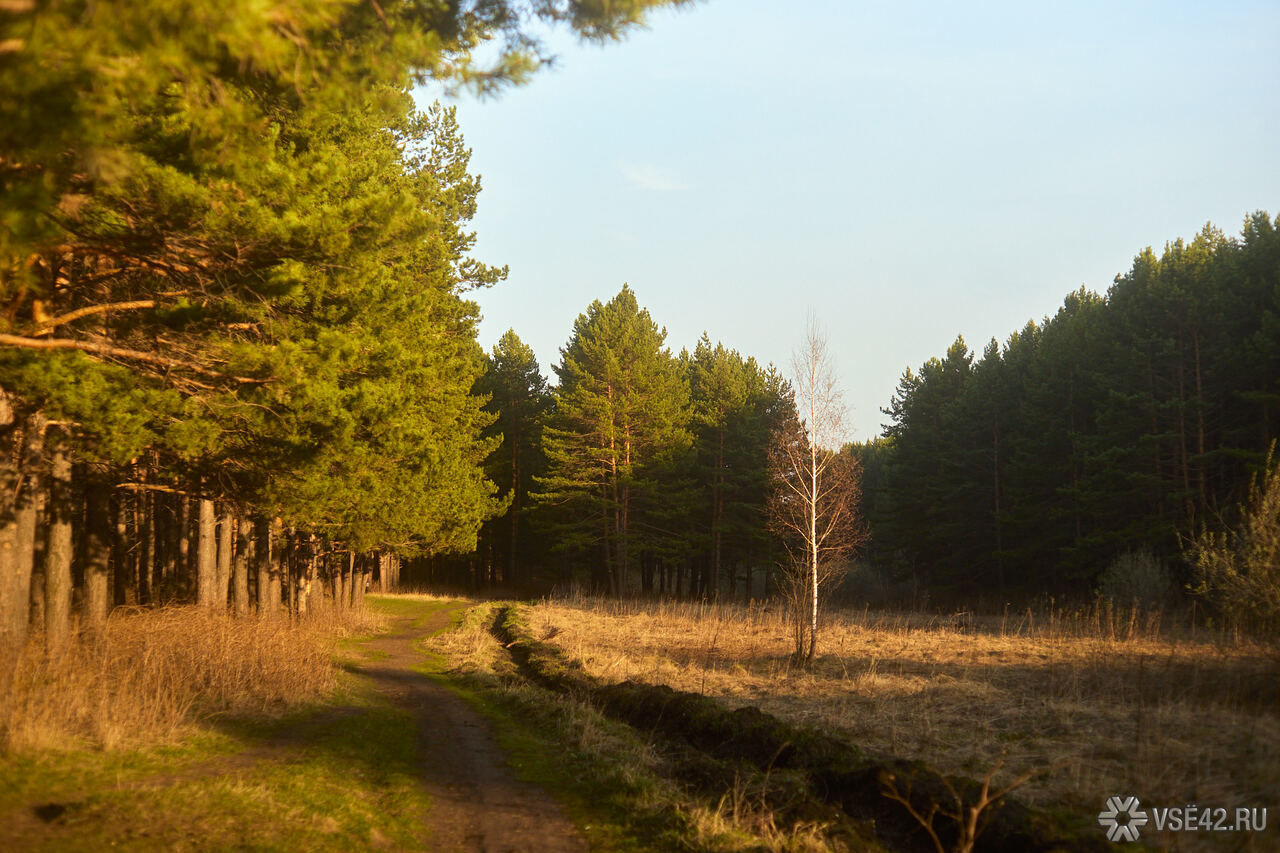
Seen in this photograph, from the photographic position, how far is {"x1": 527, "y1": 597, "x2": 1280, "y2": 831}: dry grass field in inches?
269

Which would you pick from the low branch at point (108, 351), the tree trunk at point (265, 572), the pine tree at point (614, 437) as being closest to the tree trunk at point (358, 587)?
the tree trunk at point (265, 572)

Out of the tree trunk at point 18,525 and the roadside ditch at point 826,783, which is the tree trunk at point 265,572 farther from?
the roadside ditch at point 826,783

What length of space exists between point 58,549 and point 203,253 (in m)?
5.38

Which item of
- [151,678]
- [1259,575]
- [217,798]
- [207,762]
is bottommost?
[207,762]

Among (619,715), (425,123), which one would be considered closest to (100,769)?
(619,715)

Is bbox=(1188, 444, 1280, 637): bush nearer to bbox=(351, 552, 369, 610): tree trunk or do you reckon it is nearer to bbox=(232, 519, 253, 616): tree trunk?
bbox=(232, 519, 253, 616): tree trunk

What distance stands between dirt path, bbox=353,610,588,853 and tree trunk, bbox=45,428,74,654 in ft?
16.3

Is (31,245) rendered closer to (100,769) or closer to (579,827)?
(100,769)

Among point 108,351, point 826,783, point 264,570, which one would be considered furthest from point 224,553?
point 826,783

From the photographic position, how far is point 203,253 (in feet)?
29.3

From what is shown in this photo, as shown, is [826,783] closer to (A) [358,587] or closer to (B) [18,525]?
(B) [18,525]

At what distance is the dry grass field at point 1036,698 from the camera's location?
6832 millimetres

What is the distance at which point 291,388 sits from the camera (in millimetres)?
10133

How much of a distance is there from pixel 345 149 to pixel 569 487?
2791cm
